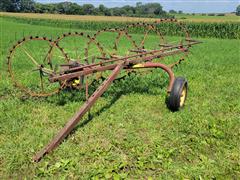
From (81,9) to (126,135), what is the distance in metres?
86.5

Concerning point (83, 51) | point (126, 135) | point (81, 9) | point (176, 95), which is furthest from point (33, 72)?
point (81, 9)

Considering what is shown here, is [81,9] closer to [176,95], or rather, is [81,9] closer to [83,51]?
[83,51]

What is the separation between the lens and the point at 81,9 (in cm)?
8719

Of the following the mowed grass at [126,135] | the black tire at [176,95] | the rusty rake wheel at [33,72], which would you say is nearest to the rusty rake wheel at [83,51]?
the rusty rake wheel at [33,72]

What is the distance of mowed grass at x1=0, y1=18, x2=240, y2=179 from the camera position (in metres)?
3.75

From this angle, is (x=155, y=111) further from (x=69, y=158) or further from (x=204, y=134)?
(x=69, y=158)

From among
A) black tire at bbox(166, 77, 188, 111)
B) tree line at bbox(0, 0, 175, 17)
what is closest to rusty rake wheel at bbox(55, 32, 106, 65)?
black tire at bbox(166, 77, 188, 111)

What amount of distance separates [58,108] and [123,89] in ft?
5.85

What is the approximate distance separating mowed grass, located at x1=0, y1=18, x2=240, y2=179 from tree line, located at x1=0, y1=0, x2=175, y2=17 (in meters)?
75.8

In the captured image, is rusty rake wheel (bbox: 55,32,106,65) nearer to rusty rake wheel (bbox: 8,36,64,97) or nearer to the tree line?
rusty rake wheel (bbox: 8,36,64,97)

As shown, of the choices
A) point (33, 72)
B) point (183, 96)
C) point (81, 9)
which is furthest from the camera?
point (81, 9)

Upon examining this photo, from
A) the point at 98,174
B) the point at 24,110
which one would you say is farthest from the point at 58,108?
the point at 98,174

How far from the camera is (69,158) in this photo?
13.0 feet

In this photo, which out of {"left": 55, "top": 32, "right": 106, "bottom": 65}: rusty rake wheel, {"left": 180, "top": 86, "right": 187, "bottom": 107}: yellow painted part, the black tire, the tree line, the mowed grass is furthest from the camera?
the tree line
